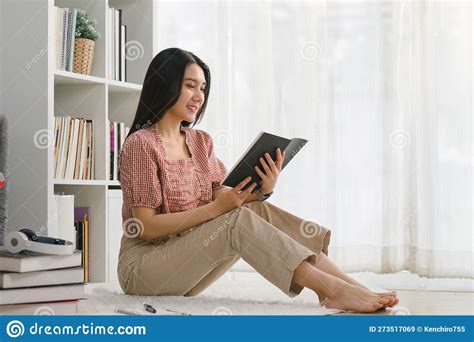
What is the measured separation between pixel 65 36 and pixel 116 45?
0.30 meters

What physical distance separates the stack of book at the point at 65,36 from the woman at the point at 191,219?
0.59 metres

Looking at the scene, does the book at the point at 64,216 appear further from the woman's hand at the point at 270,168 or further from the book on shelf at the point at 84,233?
the woman's hand at the point at 270,168

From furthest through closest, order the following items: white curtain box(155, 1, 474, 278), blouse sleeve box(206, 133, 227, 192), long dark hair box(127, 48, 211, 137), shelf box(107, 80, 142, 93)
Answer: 1. white curtain box(155, 1, 474, 278)
2. shelf box(107, 80, 142, 93)
3. blouse sleeve box(206, 133, 227, 192)
4. long dark hair box(127, 48, 211, 137)

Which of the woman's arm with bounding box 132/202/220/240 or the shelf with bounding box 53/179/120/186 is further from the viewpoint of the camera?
the shelf with bounding box 53/179/120/186

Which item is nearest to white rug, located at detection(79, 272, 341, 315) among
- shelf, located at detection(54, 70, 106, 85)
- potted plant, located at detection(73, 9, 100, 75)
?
shelf, located at detection(54, 70, 106, 85)

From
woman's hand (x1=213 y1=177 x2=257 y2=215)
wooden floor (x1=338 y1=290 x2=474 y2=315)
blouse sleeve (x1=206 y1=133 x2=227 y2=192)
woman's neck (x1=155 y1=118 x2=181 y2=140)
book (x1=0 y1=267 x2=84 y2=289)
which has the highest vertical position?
woman's neck (x1=155 y1=118 x2=181 y2=140)

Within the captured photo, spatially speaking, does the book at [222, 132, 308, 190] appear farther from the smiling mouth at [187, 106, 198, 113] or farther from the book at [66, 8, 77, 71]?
the book at [66, 8, 77, 71]

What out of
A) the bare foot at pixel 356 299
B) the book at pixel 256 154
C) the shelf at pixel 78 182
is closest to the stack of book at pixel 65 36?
the shelf at pixel 78 182

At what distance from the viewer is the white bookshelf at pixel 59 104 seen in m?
2.52

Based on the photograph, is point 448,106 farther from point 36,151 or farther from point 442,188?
point 36,151

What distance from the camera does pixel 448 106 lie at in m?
3.08

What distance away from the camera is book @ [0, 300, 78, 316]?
67.3 inches

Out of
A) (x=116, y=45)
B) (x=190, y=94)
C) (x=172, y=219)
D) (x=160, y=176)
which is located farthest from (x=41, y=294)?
(x=116, y=45)

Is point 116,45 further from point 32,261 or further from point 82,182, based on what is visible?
point 32,261
